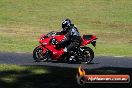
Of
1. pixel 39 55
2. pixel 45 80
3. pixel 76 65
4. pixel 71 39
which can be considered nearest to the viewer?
pixel 45 80

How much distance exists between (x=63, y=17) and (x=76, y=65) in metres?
20.1

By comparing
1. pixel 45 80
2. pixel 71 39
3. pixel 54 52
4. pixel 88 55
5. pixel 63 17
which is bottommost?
pixel 63 17

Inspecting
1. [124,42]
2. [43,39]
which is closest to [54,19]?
[124,42]

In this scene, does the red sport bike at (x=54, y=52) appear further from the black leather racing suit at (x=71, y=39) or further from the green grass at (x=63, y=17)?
the green grass at (x=63, y=17)

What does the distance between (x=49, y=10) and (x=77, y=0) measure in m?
4.64

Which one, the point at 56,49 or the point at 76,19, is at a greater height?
A: the point at 56,49

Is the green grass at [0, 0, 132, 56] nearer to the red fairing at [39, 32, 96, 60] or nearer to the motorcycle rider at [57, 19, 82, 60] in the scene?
the red fairing at [39, 32, 96, 60]

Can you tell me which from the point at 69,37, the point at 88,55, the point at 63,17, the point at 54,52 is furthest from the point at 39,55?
the point at 63,17

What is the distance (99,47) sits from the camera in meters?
26.0

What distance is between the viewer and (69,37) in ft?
63.1

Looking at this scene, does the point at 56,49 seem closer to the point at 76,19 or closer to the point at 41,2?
the point at 76,19

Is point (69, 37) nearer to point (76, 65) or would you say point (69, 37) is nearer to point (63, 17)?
point (76, 65)

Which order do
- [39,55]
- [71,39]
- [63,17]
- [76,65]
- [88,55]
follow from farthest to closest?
[63,17] < [39,55] < [71,39] < [88,55] < [76,65]

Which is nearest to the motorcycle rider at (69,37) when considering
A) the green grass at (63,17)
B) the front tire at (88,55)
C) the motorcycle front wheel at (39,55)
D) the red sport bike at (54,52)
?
the red sport bike at (54,52)
